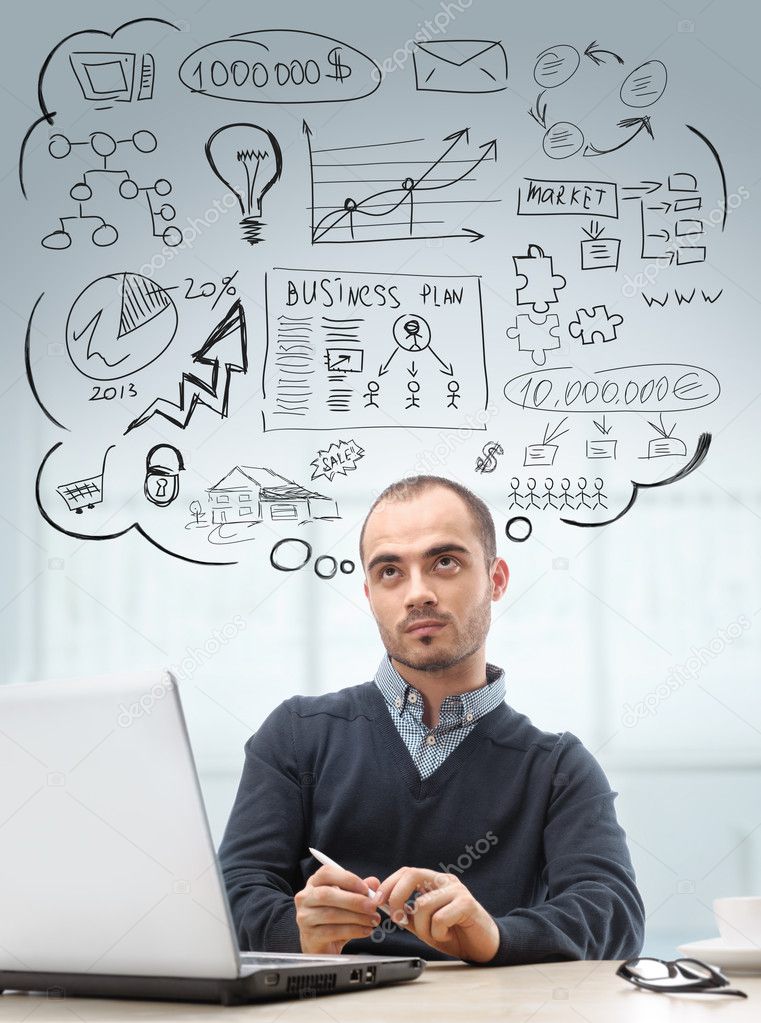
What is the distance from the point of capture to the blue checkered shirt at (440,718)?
5.08 ft

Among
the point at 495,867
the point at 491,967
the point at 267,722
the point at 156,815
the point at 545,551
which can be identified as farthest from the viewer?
the point at 545,551

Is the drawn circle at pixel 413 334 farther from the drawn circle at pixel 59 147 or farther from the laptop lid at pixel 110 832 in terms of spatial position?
the laptop lid at pixel 110 832

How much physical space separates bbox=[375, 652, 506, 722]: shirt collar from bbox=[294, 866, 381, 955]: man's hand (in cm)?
49

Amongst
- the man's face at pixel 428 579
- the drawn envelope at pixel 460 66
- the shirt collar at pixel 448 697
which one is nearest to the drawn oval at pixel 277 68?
the drawn envelope at pixel 460 66

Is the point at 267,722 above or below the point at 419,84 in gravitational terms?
below

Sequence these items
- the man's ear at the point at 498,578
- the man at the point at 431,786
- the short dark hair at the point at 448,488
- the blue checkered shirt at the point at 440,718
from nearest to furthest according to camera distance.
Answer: the man at the point at 431,786 → the blue checkered shirt at the point at 440,718 → the short dark hair at the point at 448,488 → the man's ear at the point at 498,578

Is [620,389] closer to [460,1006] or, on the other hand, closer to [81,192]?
[81,192]

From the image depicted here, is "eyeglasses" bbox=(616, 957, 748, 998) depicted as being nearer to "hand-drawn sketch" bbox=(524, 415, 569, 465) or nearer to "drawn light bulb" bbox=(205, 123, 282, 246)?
"hand-drawn sketch" bbox=(524, 415, 569, 465)

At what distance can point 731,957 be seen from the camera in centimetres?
94

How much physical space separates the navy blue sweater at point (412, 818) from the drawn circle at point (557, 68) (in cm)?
133

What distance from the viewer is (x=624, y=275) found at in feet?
7.13

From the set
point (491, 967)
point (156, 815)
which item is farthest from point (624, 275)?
point (156, 815)

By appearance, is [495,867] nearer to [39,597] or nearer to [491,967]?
[491,967]

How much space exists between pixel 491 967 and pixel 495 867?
36cm
